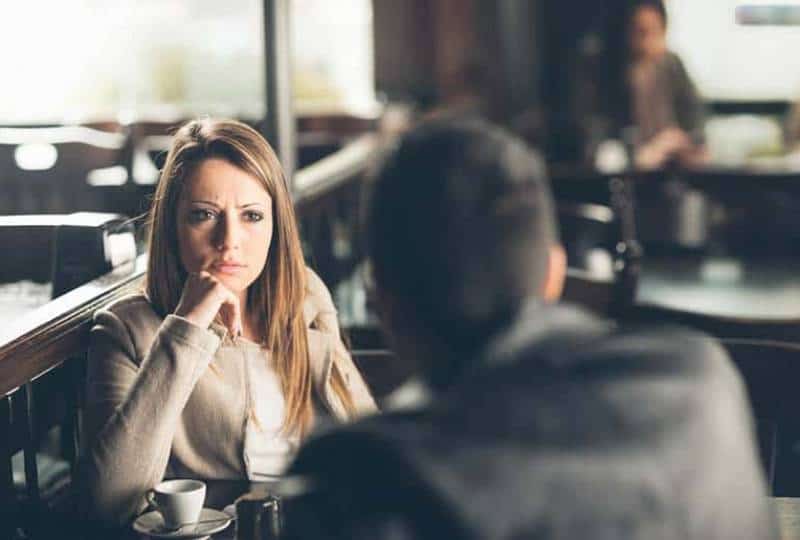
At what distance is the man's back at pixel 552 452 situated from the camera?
954 mm

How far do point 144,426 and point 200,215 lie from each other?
13.6 inches

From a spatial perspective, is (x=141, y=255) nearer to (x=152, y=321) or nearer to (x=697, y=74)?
(x=152, y=321)

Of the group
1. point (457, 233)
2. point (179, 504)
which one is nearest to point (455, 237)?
point (457, 233)

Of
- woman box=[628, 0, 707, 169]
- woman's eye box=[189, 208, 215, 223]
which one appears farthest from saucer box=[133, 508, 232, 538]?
woman box=[628, 0, 707, 169]

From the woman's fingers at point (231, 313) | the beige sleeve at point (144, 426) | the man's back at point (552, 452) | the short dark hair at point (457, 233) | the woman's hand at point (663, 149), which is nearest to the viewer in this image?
the man's back at point (552, 452)

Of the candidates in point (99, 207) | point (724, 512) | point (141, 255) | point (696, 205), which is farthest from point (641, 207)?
point (724, 512)

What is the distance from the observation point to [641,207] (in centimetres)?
653

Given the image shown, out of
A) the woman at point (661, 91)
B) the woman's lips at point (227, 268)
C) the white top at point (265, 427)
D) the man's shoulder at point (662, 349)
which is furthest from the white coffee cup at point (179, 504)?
the woman at point (661, 91)

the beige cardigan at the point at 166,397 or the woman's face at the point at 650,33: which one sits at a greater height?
the woman's face at the point at 650,33

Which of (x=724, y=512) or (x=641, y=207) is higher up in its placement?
(x=724, y=512)

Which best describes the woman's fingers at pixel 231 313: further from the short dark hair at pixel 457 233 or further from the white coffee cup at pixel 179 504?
the short dark hair at pixel 457 233

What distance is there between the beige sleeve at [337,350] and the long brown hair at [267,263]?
0.01 meters

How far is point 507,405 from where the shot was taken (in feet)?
3.27

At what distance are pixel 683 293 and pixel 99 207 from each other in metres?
3.18
